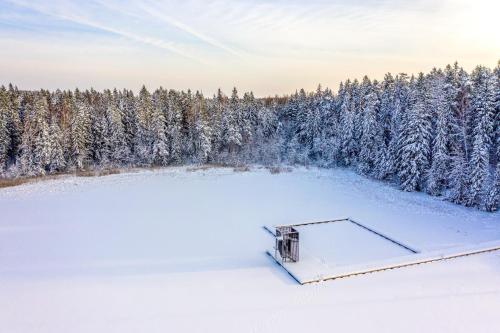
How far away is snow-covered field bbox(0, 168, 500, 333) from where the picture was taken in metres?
7.62

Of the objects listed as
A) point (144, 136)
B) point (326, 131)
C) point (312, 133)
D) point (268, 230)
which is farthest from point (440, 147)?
point (144, 136)

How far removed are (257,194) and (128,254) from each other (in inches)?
458

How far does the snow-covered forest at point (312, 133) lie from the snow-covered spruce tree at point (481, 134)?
6cm

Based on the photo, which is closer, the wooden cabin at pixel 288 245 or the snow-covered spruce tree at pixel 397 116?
the wooden cabin at pixel 288 245

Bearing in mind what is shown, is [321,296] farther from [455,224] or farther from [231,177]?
[231,177]

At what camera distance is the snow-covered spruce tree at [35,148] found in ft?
110

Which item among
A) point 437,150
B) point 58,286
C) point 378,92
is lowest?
point 58,286

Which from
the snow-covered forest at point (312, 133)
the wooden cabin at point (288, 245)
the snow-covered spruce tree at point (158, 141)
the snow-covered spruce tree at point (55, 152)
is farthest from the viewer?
the snow-covered spruce tree at point (158, 141)

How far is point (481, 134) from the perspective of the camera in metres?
20.9

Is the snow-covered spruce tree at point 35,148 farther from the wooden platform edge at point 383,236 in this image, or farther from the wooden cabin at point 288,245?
the wooden cabin at point 288,245

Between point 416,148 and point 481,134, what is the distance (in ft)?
13.1

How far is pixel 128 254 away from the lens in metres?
11.9

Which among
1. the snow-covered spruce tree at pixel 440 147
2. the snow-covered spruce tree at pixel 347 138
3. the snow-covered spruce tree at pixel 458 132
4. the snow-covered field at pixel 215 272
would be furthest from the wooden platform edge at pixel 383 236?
the snow-covered spruce tree at pixel 347 138

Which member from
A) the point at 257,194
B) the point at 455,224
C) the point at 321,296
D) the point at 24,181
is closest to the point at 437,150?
the point at 455,224
